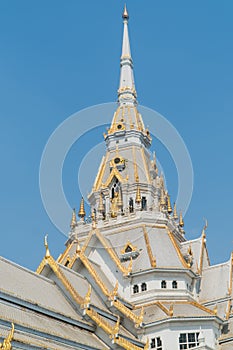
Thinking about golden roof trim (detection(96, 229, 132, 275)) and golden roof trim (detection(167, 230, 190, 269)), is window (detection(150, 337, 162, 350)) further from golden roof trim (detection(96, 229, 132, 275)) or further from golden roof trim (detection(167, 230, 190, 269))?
golden roof trim (detection(167, 230, 190, 269))

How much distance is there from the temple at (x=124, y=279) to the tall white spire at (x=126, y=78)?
1.03 meters

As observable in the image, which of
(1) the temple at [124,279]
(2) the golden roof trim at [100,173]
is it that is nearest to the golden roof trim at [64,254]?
(1) the temple at [124,279]

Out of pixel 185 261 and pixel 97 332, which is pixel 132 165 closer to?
pixel 185 261

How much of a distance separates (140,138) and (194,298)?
15680 mm

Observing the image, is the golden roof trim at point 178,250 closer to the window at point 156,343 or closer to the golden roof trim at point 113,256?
the golden roof trim at point 113,256

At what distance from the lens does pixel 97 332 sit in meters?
41.0

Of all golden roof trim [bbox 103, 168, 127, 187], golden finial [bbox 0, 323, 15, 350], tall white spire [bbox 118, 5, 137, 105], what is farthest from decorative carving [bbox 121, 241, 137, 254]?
golden finial [bbox 0, 323, 15, 350]

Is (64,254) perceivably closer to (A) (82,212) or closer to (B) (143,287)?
(A) (82,212)

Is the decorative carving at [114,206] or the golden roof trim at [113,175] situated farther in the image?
the golden roof trim at [113,175]

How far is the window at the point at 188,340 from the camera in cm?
4311

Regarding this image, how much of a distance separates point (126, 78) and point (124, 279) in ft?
75.5

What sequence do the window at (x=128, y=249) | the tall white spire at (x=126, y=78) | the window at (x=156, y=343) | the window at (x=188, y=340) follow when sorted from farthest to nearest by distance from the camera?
the tall white spire at (x=126, y=78)
the window at (x=128, y=249)
the window at (x=156, y=343)
the window at (x=188, y=340)

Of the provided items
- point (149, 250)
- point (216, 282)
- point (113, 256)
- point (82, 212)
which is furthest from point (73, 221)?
point (216, 282)

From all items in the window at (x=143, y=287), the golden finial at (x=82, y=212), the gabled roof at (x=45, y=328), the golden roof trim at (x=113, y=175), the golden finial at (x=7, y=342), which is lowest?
the golden finial at (x=7, y=342)
